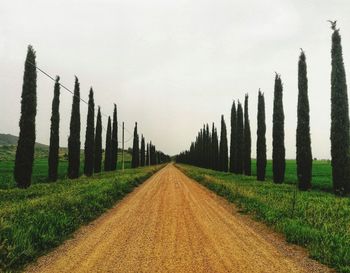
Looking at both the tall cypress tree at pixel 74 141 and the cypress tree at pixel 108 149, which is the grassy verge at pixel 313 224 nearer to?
the tall cypress tree at pixel 74 141

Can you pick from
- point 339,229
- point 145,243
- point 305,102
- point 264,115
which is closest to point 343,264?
point 339,229

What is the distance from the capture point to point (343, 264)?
6859 millimetres

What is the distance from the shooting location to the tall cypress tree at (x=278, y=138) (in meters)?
29.4

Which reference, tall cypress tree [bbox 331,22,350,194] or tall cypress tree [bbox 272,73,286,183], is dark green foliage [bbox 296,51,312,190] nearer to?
tall cypress tree [bbox 331,22,350,194]

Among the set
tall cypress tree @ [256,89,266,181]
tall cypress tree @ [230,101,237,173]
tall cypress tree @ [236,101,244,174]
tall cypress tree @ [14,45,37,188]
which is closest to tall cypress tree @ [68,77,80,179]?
tall cypress tree @ [14,45,37,188]

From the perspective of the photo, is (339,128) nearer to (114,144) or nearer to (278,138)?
(278,138)

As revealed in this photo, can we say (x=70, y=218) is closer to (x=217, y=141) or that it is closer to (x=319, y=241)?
(x=319, y=241)

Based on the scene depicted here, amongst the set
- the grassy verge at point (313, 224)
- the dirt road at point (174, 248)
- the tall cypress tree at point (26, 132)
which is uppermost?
the tall cypress tree at point (26, 132)

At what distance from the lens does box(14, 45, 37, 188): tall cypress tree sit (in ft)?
74.4

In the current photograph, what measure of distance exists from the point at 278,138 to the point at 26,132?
65.4ft

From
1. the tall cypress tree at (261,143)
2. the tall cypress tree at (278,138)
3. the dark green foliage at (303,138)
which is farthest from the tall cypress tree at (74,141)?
the dark green foliage at (303,138)

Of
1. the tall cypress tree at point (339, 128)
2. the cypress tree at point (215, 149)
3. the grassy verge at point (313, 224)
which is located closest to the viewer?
the grassy verge at point (313, 224)

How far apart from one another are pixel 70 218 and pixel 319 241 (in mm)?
6993

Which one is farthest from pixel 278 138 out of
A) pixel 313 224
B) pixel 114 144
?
pixel 114 144
